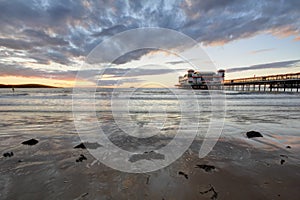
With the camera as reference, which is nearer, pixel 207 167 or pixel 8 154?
pixel 207 167

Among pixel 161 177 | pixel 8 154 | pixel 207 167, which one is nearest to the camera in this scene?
pixel 161 177

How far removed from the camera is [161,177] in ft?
10.2

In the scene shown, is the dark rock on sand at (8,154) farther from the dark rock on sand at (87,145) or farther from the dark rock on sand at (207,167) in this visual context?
the dark rock on sand at (207,167)

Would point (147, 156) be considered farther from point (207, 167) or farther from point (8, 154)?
point (8, 154)

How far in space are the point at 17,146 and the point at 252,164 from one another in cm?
633

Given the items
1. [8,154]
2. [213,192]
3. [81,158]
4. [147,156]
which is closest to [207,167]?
[213,192]

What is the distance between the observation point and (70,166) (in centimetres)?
350

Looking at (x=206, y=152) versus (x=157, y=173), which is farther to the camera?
(x=206, y=152)

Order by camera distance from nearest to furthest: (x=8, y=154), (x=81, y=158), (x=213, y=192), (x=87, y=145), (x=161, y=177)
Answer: (x=213, y=192)
(x=161, y=177)
(x=81, y=158)
(x=8, y=154)
(x=87, y=145)

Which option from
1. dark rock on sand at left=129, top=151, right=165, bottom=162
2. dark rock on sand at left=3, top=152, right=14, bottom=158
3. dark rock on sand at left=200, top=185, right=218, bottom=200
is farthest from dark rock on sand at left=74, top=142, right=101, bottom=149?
dark rock on sand at left=200, top=185, right=218, bottom=200

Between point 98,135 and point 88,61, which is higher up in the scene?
point 88,61

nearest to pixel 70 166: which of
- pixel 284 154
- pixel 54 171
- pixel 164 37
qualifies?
pixel 54 171

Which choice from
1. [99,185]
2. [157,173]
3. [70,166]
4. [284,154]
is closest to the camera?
[99,185]

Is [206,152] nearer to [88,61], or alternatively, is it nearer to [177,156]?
[177,156]
